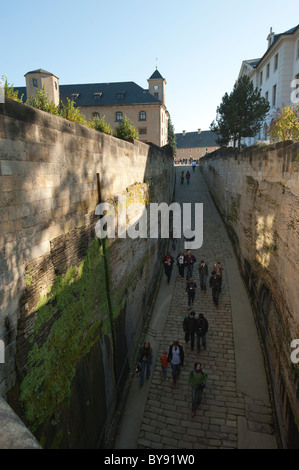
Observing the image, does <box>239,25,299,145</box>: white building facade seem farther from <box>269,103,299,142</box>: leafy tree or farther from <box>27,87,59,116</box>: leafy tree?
<box>27,87,59,116</box>: leafy tree

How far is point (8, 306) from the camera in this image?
3.66 meters

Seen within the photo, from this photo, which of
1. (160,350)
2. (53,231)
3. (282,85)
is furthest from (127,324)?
(282,85)

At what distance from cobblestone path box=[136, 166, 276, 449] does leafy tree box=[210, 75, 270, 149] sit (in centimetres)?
1624

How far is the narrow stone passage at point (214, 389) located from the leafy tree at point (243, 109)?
48.9ft

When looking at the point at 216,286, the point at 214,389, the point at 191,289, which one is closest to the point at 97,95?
the point at 191,289

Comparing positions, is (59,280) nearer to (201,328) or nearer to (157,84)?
(201,328)

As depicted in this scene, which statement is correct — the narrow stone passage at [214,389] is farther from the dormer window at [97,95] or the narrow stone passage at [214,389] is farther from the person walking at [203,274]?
the dormer window at [97,95]

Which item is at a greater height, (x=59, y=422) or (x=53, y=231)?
(x=53, y=231)

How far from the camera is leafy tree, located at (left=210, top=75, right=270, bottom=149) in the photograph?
21.6m

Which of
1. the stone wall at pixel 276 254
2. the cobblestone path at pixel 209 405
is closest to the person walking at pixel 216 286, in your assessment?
the cobblestone path at pixel 209 405

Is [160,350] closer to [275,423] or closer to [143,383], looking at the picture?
[143,383]

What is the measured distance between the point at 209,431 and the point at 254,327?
3930mm

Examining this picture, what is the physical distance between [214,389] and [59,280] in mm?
5302

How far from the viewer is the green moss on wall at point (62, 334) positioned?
165 inches
